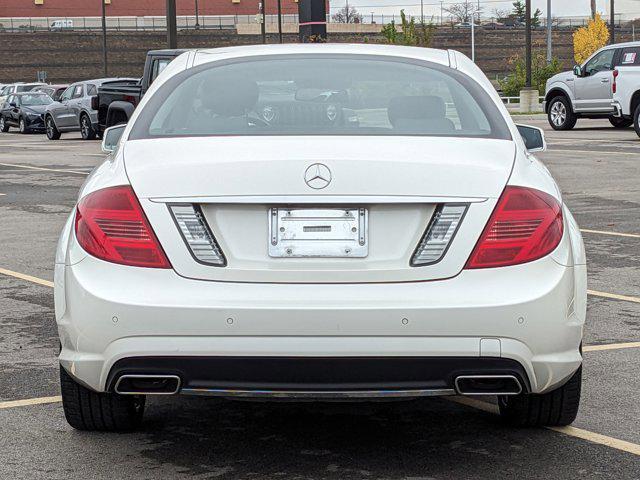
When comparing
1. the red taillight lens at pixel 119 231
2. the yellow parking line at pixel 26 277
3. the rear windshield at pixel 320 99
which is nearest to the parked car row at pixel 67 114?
the yellow parking line at pixel 26 277

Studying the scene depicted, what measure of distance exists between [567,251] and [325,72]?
Answer: 1.34 metres

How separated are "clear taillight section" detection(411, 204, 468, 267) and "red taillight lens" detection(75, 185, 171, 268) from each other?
0.83 metres

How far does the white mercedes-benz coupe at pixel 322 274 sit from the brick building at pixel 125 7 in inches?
4250

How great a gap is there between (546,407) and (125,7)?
111 meters

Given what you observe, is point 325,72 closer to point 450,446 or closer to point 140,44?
point 450,446

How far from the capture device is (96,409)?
4.85 m

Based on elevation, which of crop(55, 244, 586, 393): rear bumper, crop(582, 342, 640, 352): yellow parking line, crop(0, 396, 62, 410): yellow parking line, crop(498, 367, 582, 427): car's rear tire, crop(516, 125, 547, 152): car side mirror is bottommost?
crop(582, 342, 640, 352): yellow parking line

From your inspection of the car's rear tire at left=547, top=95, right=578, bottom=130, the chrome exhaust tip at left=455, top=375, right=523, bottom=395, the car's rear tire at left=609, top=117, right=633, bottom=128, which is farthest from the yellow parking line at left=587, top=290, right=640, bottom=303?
the car's rear tire at left=609, top=117, right=633, bottom=128

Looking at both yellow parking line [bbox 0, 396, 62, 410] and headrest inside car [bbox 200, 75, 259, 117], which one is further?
yellow parking line [bbox 0, 396, 62, 410]

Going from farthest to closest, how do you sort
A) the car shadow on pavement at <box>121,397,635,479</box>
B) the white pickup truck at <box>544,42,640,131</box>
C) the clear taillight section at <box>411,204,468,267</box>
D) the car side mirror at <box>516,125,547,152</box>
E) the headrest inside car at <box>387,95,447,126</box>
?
the white pickup truck at <box>544,42,640,131</box> < the car side mirror at <box>516,125,547,152</box> < the headrest inside car at <box>387,95,447,126</box> < the car shadow on pavement at <box>121,397,635,479</box> < the clear taillight section at <box>411,204,468,267</box>

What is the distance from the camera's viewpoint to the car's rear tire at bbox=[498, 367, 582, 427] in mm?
4793

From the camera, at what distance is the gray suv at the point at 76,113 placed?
32656mm

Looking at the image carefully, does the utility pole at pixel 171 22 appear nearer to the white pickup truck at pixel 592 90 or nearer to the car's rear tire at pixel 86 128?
the car's rear tire at pixel 86 128

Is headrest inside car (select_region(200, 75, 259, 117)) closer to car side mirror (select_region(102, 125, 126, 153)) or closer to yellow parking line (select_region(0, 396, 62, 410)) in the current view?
car side mirror (select_region(102, 125, 126, 153))
